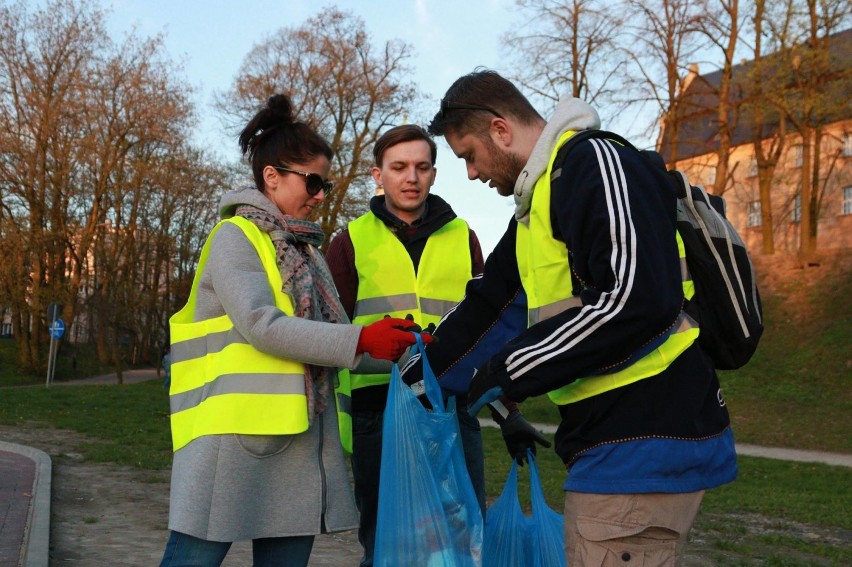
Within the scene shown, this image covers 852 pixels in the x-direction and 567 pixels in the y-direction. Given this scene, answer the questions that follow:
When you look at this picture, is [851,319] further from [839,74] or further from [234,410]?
[234,410]

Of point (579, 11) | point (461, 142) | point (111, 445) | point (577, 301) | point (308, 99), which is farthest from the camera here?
point (308, 99)

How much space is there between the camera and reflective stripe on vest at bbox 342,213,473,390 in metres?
3.66

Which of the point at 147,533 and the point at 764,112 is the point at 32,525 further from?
the point at 764,112

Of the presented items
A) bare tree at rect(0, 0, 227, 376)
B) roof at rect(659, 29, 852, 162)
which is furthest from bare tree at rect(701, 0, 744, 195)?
bare tree at rect(0, 0, 227, 376)

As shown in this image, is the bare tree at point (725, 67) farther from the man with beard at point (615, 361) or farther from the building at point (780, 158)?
the man with beard at point (615, 361)

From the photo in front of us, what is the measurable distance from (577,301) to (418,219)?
170cm

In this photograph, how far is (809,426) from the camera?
16.7 metres

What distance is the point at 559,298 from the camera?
2223 millimetres

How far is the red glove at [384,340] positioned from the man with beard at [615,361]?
507mm

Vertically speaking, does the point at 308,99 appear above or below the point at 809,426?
above

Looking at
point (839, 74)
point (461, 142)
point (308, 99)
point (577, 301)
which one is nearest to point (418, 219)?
point (461, 142)

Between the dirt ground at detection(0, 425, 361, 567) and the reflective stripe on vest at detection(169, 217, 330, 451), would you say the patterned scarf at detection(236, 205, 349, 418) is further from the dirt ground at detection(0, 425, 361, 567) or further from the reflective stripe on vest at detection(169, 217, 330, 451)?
the dirt ground at detection(0, 425, 361, 567)

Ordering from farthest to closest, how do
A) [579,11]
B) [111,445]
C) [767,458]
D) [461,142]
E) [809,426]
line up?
[579,11]
[809,426]
[767,458]
[111,445]
[461,142]

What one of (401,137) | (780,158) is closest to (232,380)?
(401,137)
